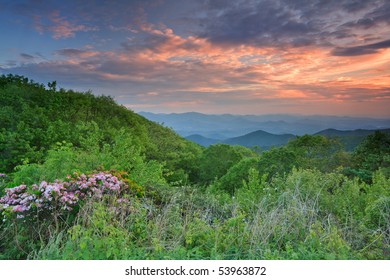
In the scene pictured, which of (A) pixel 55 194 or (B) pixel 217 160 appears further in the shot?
(B) pixel 217 160

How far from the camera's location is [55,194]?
3.66m

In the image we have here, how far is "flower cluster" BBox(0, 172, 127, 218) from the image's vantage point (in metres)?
3.58

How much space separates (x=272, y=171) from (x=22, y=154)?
34.3 feet

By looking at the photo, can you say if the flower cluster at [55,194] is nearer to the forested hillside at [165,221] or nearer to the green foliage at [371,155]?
the forested hillside at [165,221]

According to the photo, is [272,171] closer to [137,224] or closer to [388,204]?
[388,204]

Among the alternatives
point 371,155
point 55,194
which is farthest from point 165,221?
point 371,155

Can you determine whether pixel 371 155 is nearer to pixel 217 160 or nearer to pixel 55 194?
pixel 217 160

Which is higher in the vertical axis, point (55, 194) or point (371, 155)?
point (55, 194)

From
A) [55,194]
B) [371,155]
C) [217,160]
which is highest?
[55,194]

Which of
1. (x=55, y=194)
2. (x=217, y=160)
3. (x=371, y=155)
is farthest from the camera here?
(x=217, y=160)

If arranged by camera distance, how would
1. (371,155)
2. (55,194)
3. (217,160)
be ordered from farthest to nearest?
(217,160)
(371,155)
(55,194)

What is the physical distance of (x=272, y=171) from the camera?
48.0 feet
